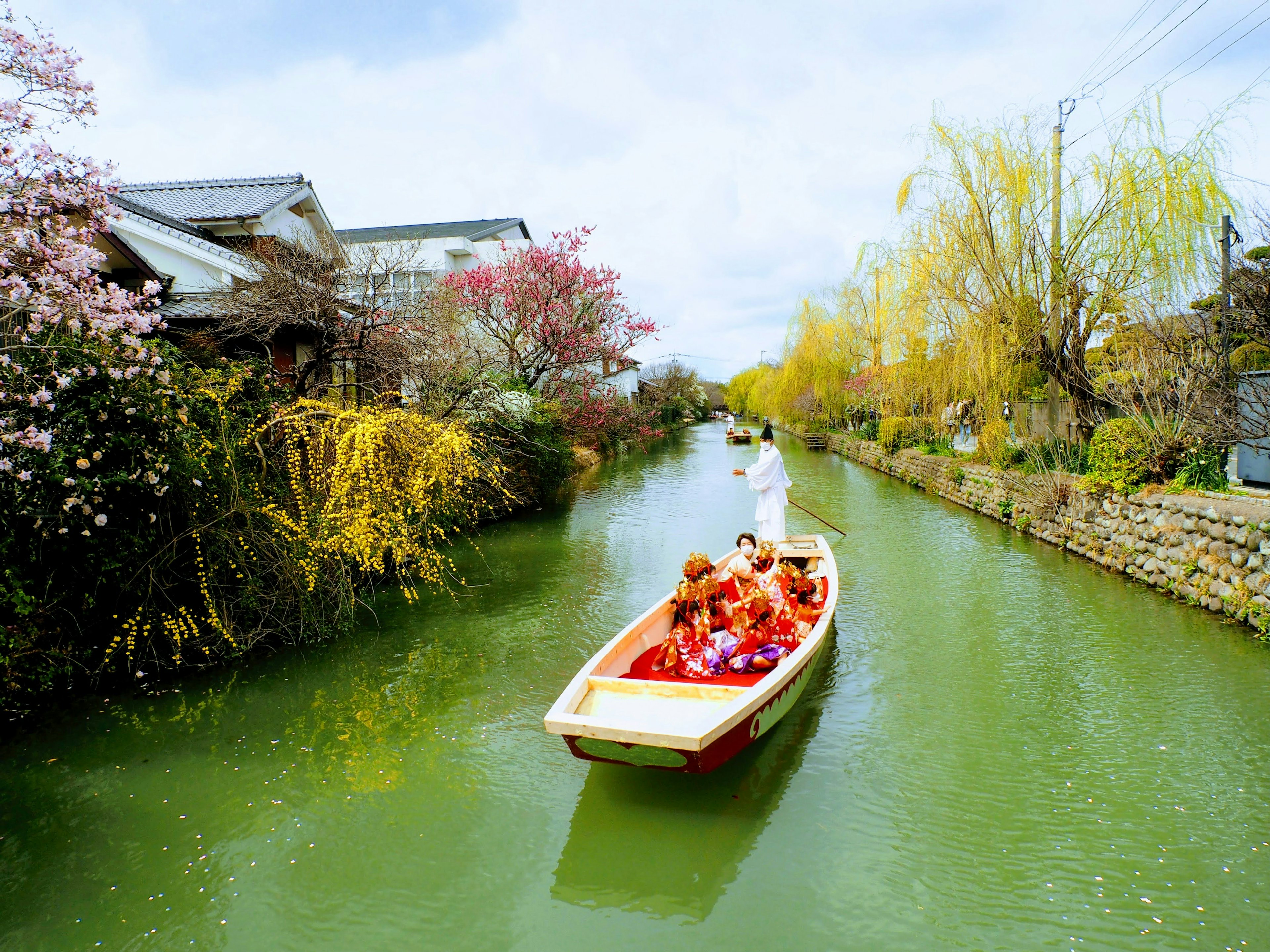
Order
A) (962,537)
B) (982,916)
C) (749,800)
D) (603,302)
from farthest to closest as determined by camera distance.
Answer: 1. (603,302)
2. (962,537)
3. (749,800)
4. (982,916)

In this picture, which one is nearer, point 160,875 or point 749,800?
point 160,875

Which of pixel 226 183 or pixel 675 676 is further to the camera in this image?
pixel 226 183

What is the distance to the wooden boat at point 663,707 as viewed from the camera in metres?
4.34

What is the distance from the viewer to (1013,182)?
13672 millimetres

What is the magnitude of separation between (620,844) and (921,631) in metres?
4.85

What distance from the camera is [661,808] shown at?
4805 millimetres

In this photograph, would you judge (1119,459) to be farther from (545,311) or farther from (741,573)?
(545,311)

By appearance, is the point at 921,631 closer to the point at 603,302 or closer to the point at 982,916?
the point at 982,916

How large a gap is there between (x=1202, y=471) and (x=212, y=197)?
1828 centimetres

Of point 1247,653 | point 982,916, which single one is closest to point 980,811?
point 982,916

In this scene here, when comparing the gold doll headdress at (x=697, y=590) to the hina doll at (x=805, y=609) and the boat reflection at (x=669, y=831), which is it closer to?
the hina doll at (x=805, y=609)

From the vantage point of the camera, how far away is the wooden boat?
434 cm

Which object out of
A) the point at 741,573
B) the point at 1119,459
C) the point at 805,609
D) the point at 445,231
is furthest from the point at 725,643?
the point at 445,231

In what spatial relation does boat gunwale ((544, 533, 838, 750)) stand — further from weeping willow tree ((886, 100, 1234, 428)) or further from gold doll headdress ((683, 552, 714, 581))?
weeping willow tree ((886, 100, 1234, 428))
